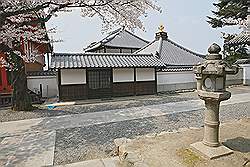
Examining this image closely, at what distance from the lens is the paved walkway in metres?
5.05

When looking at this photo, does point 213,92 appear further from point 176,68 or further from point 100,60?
point 176,68

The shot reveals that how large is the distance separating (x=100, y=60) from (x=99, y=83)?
6.11ft

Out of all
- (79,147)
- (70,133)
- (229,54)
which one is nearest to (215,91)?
(79,147)

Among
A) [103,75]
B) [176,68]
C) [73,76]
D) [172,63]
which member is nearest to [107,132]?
[73,76]

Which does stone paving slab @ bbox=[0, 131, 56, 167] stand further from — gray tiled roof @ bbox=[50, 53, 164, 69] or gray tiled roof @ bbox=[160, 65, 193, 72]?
gray tiled roof @ bbox=[160, 65, 193, 72]

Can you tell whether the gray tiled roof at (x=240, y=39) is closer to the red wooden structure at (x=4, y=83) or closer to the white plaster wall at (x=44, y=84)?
the white plaster wall at (x=44, y=84)

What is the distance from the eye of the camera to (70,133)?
275 inches

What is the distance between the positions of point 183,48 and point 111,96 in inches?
476

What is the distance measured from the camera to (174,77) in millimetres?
18141

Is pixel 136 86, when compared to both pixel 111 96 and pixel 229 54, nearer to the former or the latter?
pixel 111 96

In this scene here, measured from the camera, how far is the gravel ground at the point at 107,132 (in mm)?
5236

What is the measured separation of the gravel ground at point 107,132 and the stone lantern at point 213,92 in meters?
2.42

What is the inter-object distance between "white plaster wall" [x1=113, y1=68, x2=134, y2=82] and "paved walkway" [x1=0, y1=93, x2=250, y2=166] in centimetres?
517

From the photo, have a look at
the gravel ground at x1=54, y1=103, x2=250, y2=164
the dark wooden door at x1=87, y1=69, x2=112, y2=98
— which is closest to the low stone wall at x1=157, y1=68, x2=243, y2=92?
the dark wooden door at x1=87, y1=69, x2=112, y2=98
